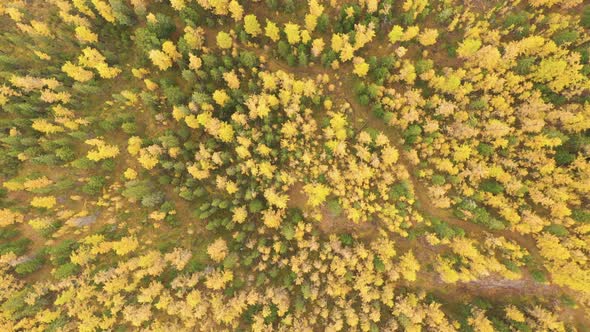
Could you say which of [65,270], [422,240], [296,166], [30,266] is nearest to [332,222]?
[296,166]

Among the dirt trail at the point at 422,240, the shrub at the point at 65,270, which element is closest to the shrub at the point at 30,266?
the shrub at the point at 65,270

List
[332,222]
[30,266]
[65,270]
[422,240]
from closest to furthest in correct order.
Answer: [65,270], [30,266], [422,240], [332,222]

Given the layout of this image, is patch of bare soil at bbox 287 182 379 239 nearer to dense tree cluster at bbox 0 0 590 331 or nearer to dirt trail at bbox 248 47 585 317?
dirt trail at bbox 248 47 585 317

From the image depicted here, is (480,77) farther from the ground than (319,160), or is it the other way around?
(480,77)

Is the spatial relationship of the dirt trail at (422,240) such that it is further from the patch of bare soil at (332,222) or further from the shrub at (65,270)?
the shrub at (65,270)

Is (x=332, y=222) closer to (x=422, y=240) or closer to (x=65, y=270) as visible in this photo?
(x=422, y=240)

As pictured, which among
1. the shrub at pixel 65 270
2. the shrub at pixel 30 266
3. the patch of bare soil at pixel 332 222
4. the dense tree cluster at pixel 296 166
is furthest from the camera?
the patch of bare soil at pixel 332 222

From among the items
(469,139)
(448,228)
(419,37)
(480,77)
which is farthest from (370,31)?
(448,228)

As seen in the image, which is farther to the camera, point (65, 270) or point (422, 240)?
point (422, 240)

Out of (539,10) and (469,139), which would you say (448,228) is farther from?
(539,10)

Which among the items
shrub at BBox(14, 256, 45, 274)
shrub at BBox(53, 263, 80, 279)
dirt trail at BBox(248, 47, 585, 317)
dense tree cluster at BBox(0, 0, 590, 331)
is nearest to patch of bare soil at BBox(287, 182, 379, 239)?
dirt trail at BBox(248, 47, 585, 317)

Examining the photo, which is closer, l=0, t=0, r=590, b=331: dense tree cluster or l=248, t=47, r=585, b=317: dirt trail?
l=0, t=0, r=590, b=331: dense tree cluster
